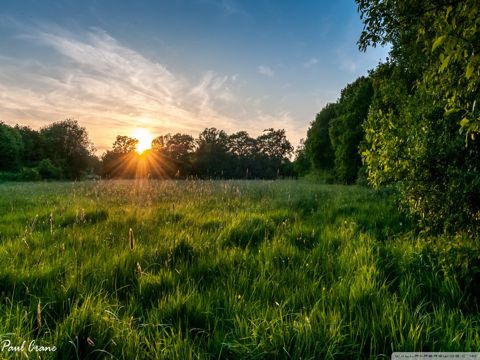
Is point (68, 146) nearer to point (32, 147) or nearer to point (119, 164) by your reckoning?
point (32, 147)

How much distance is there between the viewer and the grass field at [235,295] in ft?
5.81

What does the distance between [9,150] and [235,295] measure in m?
68.7

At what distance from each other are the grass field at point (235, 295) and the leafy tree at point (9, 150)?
211 feet

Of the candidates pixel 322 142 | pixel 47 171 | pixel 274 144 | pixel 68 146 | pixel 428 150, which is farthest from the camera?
pixel 274 144

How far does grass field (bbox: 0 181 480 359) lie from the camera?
5.81 ft

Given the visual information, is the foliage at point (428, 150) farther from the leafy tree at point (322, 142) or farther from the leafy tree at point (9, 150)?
the leafy tree at point (9, 150)

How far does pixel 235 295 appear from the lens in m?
2.34

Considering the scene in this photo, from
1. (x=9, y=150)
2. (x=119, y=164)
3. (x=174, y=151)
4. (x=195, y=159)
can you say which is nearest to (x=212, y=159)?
(x=195, y=159)

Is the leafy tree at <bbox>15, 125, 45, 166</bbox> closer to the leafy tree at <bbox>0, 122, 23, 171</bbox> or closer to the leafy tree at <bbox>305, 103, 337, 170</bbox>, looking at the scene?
the leafy tree at <bbox>0, 122, 23, 171</bbox>

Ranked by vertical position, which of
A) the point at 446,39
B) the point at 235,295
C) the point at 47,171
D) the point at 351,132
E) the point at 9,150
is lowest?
the point at 235,295

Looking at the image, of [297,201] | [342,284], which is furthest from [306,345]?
[297,201]

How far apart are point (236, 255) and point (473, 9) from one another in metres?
3.17

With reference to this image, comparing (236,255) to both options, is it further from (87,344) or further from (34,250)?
(34,250)

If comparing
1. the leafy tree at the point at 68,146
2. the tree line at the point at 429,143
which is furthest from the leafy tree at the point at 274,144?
the tree line at the point at 429,143
